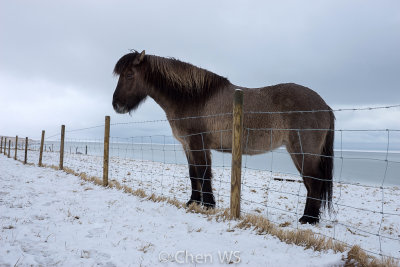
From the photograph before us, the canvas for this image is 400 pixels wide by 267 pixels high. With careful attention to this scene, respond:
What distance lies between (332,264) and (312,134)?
2386 millimetres

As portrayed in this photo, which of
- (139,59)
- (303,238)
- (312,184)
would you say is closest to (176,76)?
(139,59)

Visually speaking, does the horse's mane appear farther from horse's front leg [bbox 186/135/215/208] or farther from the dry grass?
the dry grass

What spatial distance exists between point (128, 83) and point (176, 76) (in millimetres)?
1096

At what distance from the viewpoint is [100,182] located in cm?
672

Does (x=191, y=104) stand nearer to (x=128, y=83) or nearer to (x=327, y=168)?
(x=128, y=83)

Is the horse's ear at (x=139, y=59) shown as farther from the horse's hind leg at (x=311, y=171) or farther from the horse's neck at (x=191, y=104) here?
the horse's hind leg at (x=311, y=171)

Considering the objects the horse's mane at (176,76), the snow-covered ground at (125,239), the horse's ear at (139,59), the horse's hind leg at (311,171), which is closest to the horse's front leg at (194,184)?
the snow-covered ground at (125,239)

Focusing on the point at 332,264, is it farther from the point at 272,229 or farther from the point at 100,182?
the point at 100,182

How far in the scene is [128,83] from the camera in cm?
545

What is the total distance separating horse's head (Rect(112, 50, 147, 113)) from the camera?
17.7 ft

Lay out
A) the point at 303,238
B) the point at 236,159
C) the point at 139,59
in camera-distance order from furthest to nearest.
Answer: the point at 139,59
the point at 236,159
the point at 303,238

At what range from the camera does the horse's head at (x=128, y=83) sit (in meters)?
5.40

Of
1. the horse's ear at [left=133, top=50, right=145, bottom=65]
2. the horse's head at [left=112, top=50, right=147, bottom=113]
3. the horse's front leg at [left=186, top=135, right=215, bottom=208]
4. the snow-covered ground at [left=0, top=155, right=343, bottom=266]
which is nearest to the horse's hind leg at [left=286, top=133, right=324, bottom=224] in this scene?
the horse's front leg at [left=186, top=135, right=215, bottom=208]

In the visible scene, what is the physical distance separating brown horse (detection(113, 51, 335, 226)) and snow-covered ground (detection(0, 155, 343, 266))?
4.53ft
